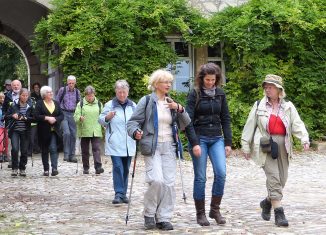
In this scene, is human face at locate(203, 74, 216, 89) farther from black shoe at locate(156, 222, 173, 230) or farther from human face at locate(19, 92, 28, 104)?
human face at locate(19, 92, 28, 104)

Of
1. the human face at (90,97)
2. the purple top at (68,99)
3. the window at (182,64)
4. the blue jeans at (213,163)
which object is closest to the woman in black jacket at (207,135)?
the blue jeans at (213,163)

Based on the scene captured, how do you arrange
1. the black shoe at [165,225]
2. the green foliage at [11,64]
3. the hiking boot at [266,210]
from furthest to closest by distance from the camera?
the green foliage at [11,64] < the hiking boot at [266,210] < the black shoe at [165,225]

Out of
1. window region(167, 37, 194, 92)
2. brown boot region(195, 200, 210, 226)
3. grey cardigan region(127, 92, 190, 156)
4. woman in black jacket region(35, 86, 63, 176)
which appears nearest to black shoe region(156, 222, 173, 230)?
brown boot region(195, 200, 210, 226)

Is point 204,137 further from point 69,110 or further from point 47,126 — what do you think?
point 69,110

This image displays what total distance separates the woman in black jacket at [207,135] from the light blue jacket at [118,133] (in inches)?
75.6

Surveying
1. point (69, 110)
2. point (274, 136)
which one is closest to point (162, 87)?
point (274, 136)

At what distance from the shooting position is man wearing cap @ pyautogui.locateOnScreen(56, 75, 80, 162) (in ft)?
46.2

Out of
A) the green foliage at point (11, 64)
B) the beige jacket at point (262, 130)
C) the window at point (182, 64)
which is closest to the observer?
the beige jacket at point (262, 130)

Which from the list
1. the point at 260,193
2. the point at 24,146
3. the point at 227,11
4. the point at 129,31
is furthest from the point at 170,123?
the point at 227,11

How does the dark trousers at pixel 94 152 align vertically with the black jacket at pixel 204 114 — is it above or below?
below

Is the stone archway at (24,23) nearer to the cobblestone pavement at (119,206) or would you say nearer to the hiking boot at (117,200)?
the cobblestone pavement at (119,206)

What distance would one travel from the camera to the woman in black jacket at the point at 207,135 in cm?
698

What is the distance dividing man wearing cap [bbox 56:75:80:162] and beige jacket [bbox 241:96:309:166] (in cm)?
723

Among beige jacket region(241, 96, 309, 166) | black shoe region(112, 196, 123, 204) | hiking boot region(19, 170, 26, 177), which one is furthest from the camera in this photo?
hiking boot region(19, 170, 26, 177)
